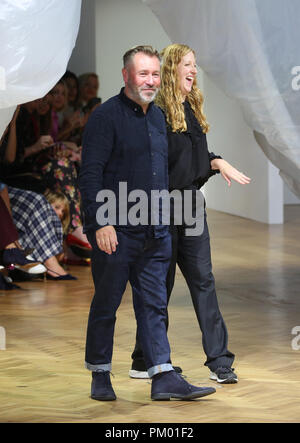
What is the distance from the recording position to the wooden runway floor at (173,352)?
3.55 m

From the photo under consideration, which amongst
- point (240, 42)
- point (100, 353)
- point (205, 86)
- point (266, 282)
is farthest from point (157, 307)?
point (205, 86)

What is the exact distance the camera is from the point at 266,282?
20.4 feet

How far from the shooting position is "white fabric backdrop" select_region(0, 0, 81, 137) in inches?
162

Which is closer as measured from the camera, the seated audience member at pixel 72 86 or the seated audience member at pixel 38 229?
the seated audience member at pixel 38 229

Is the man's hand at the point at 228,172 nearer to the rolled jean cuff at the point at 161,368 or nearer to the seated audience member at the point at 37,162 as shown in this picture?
the rolled jean cuff at the point at 161,368

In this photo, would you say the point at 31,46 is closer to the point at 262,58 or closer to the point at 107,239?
the point at 107,239

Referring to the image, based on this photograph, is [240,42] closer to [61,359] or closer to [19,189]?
[61,359]

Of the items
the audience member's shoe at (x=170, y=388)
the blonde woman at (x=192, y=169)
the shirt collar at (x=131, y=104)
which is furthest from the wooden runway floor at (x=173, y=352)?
the shirt collar at (x=131, y=104)

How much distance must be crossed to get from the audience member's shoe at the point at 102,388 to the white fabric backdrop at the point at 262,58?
172 cm

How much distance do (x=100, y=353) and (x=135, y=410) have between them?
243 millimetres

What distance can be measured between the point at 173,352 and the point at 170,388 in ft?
2.64

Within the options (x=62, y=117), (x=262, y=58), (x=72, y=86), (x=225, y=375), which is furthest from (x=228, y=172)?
(x=62, y=117)

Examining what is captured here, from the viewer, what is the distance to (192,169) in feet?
12.8

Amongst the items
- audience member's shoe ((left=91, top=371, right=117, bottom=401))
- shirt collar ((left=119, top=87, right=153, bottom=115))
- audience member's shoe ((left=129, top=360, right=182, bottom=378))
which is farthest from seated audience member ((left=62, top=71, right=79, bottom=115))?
audience member's shoe ((left=91, top=371, right=117, bottom=401))
